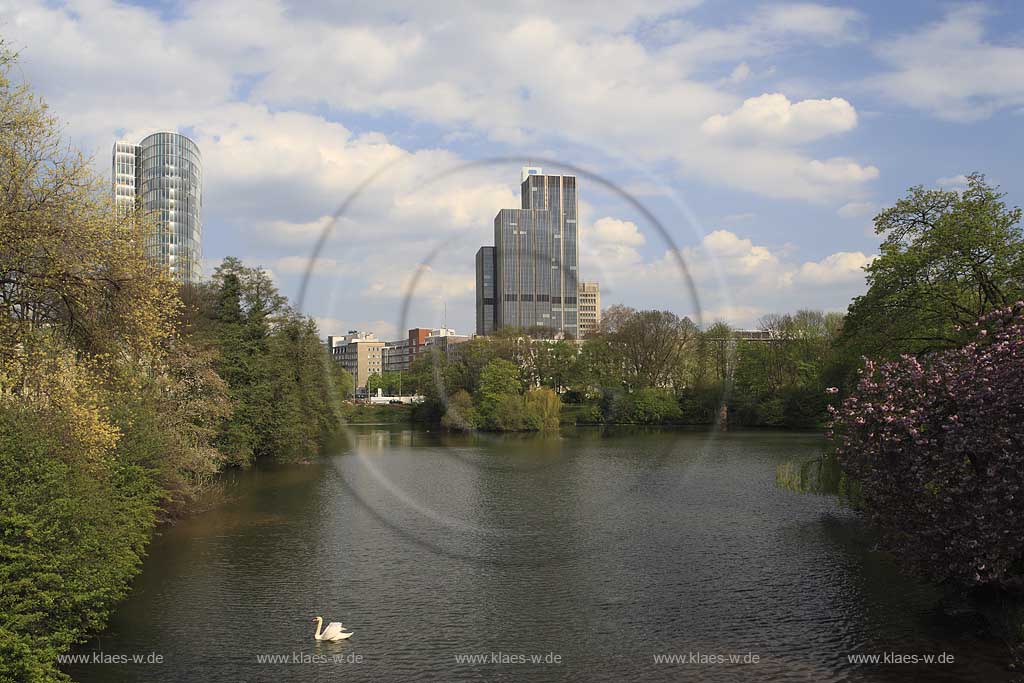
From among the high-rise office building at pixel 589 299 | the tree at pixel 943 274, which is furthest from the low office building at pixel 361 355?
the tree at pixel 943 274

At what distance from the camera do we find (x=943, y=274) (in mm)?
26172

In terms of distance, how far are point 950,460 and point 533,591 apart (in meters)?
9.76

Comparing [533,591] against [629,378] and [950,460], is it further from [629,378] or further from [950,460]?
[629,378]

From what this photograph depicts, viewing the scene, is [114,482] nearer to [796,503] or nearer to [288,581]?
[288,581]

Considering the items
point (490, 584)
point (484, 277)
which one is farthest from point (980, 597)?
point (484, 277)

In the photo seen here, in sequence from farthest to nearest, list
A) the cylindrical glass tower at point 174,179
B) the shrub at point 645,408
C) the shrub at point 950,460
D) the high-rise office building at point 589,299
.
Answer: the cylindrical glass tower at point 174,179 < the shrub at point 645,408 < the high-rise office building at point 589,299 < the shrub at point 950,460

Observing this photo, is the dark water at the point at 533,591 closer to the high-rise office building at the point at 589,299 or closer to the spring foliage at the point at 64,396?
the spring foliage at the point at 64,396

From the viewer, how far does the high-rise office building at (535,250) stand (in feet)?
77.7

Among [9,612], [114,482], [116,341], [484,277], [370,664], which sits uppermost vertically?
[484,277]

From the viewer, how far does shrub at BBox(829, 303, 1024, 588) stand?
13.4m

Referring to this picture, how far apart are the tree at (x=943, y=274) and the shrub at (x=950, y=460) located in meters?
10.2

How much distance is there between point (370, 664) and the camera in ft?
47.9

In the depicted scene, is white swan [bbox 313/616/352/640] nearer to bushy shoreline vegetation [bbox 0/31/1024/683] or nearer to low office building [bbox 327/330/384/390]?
bushy shoreline vegetation [bbox 0/31/1024/683]

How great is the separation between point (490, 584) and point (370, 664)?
5788mm
